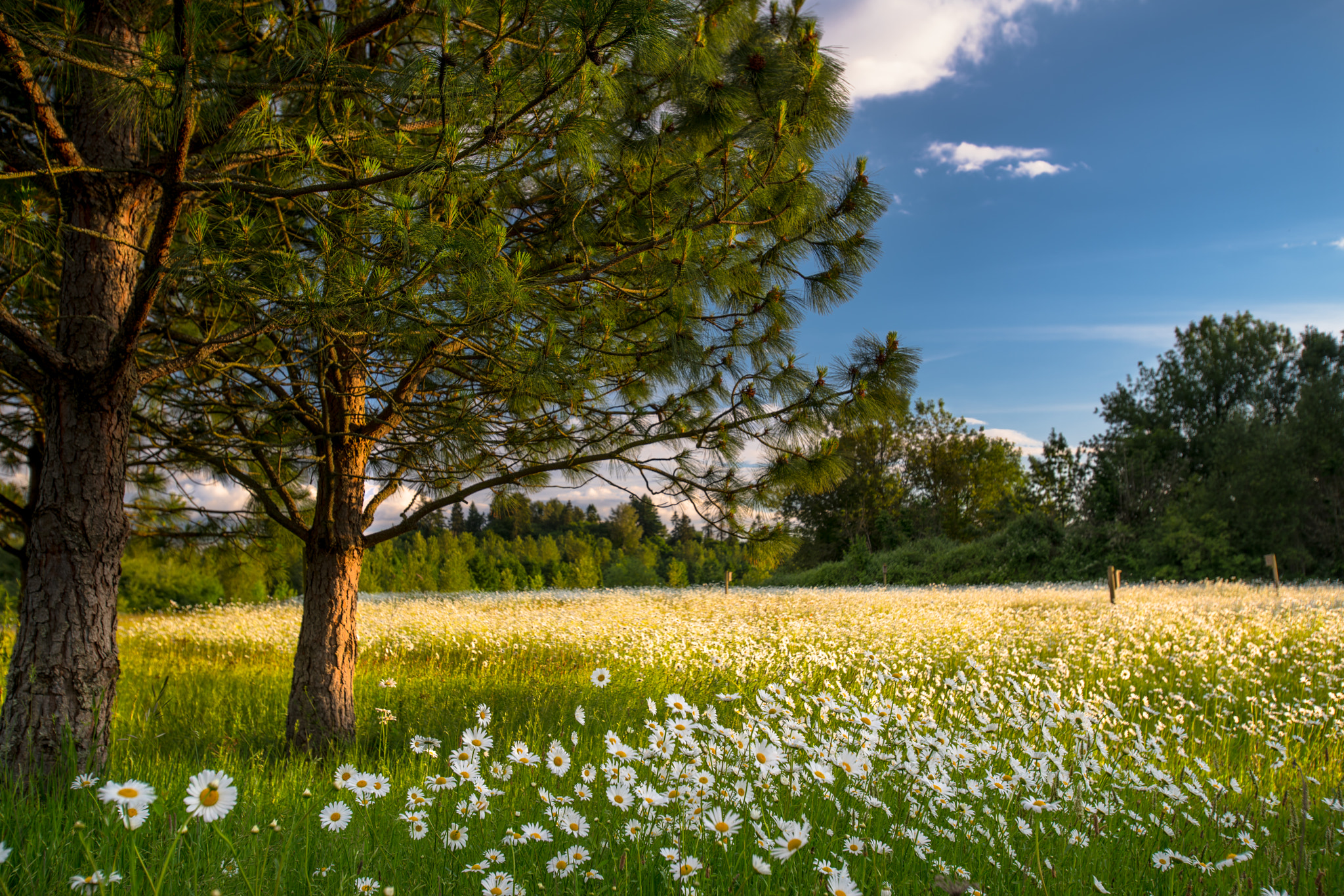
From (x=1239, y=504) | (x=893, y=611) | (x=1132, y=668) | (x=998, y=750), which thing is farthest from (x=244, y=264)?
(x=1239, y=504)

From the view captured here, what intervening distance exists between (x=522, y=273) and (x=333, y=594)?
2.70m

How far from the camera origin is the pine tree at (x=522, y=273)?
2.78m

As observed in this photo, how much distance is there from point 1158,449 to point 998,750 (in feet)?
97.1

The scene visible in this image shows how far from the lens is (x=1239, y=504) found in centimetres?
2145

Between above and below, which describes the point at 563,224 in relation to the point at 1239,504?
above

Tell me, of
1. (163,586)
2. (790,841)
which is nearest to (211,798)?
(790,841)

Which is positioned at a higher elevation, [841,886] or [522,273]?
[522,273]

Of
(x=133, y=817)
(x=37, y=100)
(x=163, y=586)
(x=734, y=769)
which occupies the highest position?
(x=37, y=100)

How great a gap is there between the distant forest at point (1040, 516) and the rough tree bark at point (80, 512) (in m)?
5.35

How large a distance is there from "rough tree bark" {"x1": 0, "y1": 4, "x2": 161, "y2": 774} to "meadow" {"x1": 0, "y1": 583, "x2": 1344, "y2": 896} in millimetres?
367

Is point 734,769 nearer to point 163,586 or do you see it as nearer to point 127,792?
point 127,792

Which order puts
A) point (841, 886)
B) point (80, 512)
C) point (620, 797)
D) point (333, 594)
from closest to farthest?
point (841, 886) < point (620, 797) < point (80, 512) < point (333, 594)

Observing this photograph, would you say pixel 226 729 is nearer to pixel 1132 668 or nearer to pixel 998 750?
pixel 998 750

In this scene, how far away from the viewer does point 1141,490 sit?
76.7 ft
